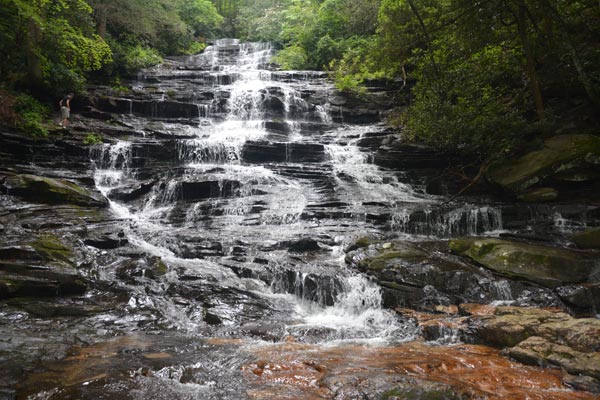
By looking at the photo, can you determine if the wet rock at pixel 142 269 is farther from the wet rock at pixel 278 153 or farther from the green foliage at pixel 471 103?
the green foliage at pixel 471 103

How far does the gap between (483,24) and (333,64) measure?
13.2 m

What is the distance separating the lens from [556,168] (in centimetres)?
1114

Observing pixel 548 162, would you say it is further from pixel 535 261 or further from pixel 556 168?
pixel 535 261

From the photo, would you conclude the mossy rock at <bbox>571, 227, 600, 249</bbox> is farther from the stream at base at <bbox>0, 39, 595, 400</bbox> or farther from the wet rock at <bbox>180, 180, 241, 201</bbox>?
the wet rock at <bbox>180, 180, 241, 201</bbox>

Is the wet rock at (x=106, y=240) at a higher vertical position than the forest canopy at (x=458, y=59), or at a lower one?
lower

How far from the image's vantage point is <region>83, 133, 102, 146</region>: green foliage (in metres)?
15.4

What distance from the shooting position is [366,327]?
694cm

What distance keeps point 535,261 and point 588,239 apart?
2.17m

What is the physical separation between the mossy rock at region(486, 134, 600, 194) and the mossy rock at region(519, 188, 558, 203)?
183mm

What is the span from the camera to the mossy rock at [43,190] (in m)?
11.4

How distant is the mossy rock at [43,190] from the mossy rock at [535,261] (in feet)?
36.1

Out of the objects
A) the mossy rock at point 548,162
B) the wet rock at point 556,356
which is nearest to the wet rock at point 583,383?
the wet rock at point 556,356

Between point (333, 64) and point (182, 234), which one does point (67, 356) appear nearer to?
point (182, 234)

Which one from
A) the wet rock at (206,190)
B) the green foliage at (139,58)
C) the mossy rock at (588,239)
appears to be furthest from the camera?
the green foliage at (139,58)
